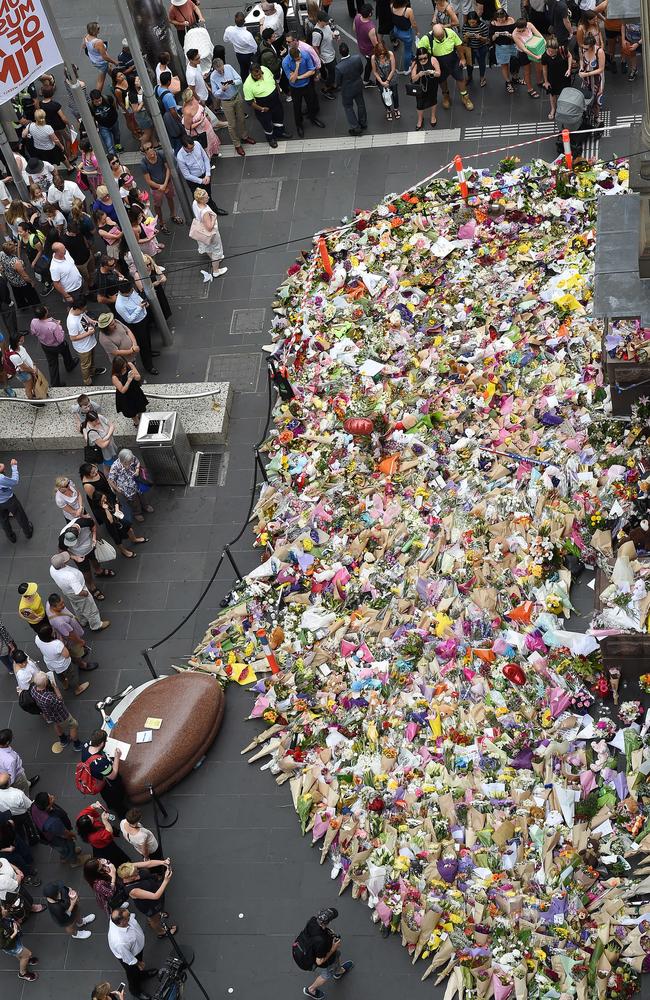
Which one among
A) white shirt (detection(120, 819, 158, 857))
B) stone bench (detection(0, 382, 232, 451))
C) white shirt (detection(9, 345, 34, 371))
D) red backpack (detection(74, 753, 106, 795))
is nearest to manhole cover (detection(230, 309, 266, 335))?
stone bench (detection(0, 382, 232, 451))

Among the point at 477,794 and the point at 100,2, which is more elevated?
the point at 100,2

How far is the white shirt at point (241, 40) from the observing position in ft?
78.5

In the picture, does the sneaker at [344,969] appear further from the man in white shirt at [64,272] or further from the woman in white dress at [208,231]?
the woman in white dress at [208,231]

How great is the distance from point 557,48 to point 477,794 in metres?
12.0

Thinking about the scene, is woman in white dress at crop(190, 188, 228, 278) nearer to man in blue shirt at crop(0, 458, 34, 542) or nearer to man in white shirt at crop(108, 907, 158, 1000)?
man in blue shirt at crop(0, 458, 34, 542)

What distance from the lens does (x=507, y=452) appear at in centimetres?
1756

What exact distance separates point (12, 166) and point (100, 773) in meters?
10.2

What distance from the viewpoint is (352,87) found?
2267cm

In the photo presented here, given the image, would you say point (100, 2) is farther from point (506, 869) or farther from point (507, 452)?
point (506, 869)

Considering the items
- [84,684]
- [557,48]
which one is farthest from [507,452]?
[557,48]

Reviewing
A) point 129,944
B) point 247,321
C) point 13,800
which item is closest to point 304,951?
point 129,944

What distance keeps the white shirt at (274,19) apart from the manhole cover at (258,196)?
2753mm

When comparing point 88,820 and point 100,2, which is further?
point 100,2

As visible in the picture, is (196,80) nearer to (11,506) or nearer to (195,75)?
(195,75)
